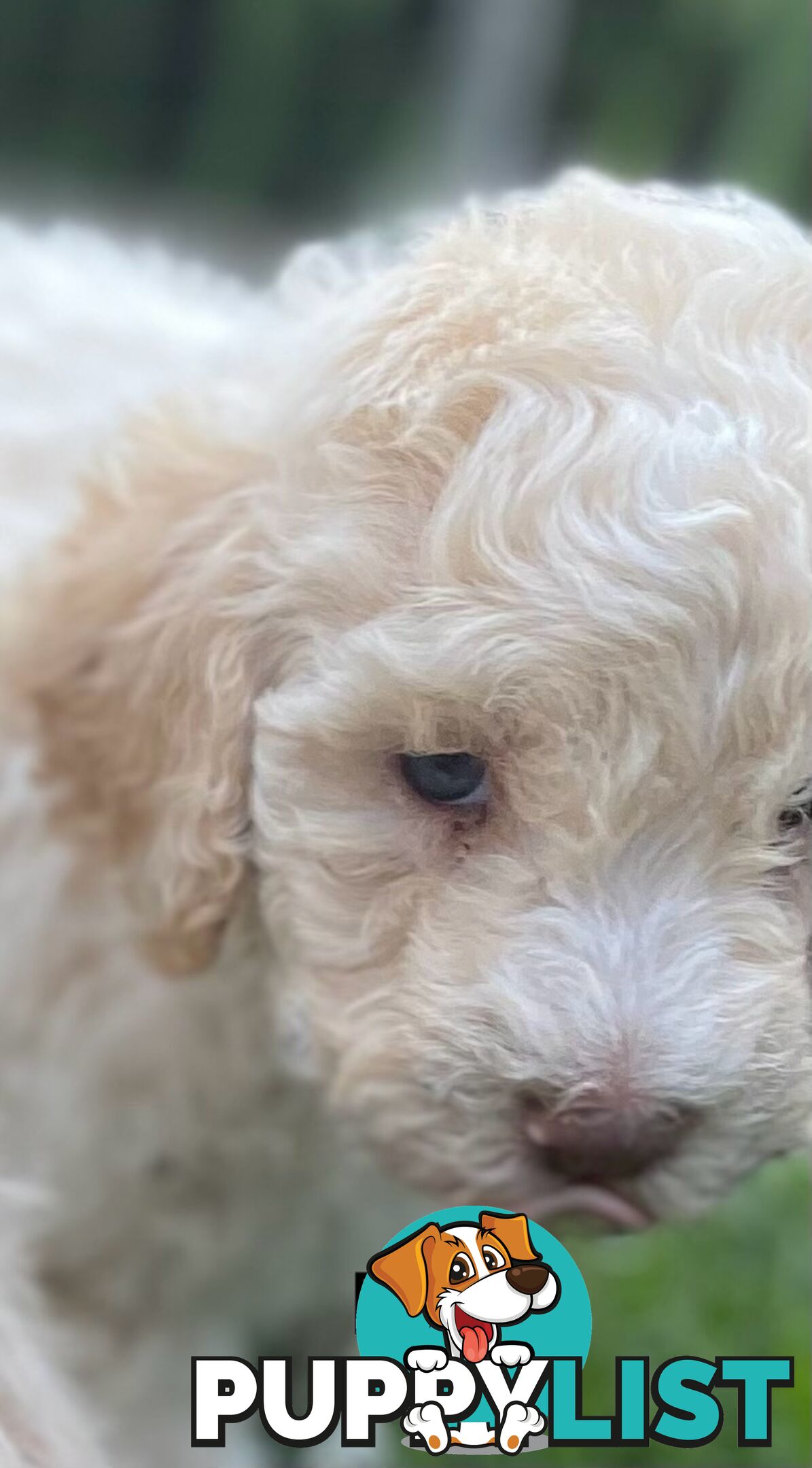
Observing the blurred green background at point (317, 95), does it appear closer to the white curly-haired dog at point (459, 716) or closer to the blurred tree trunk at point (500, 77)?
the blurred tree trunk at point (500, 77)

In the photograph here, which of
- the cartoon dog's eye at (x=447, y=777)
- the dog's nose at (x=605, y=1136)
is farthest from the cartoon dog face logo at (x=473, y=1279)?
the cartoon dog's eye at (x=447, y=777)

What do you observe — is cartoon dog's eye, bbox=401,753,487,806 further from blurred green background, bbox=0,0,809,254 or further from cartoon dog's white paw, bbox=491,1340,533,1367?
blurred green background, bbox=0,0,809,254

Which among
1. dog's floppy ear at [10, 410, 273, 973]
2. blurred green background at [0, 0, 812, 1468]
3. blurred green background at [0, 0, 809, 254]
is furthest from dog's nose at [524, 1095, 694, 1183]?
blurred green background at [0, 0, 809, 254]

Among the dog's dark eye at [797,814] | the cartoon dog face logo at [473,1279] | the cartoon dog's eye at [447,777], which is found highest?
the cartoon dog's eye at [447,777]

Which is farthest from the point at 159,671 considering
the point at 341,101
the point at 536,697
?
the point at 341,101

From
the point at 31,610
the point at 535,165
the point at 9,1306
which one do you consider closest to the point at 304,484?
the point at 31,610

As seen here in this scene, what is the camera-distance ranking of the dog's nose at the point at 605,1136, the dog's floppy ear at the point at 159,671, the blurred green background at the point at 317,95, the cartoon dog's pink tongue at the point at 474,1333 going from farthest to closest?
the blurred green background at the point at 317,95
the dog's floppy ear at the point at 159,671
the dog's nose at the point at 605,1136
the cartoon dog's pink tongue at the point at 474,1333
